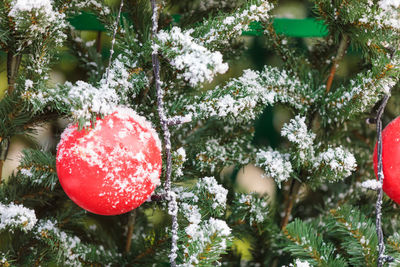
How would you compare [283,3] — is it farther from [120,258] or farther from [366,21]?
[120,258]

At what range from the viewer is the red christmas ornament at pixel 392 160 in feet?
2.62

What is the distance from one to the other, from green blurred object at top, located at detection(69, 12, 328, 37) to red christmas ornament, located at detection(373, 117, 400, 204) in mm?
349

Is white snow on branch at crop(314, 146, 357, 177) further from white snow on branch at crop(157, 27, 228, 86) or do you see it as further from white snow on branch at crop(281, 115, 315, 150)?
white snow on branch at crop(157, 27, 228, 86)

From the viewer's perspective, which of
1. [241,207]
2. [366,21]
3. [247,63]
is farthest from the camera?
[247,63]

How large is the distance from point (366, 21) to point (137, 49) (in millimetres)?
455

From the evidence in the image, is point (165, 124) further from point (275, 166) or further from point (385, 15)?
point (385, 15)

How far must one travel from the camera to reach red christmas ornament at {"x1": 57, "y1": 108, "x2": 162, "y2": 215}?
67 centimetres

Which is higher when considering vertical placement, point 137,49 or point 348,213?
point 137,49

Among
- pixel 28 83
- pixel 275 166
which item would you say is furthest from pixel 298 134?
pixel 28 83

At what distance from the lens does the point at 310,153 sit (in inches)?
34.4

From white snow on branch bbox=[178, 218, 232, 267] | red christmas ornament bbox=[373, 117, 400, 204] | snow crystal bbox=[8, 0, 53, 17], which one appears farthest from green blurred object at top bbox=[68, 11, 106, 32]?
red christmas ornament bbox=[373, 117, 400, 204]

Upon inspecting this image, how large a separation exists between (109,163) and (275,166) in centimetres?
36

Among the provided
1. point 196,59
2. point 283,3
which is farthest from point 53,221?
point 283,3

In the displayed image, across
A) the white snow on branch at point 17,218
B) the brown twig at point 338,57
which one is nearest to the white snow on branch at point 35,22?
the white snow on branch at point 17,218
